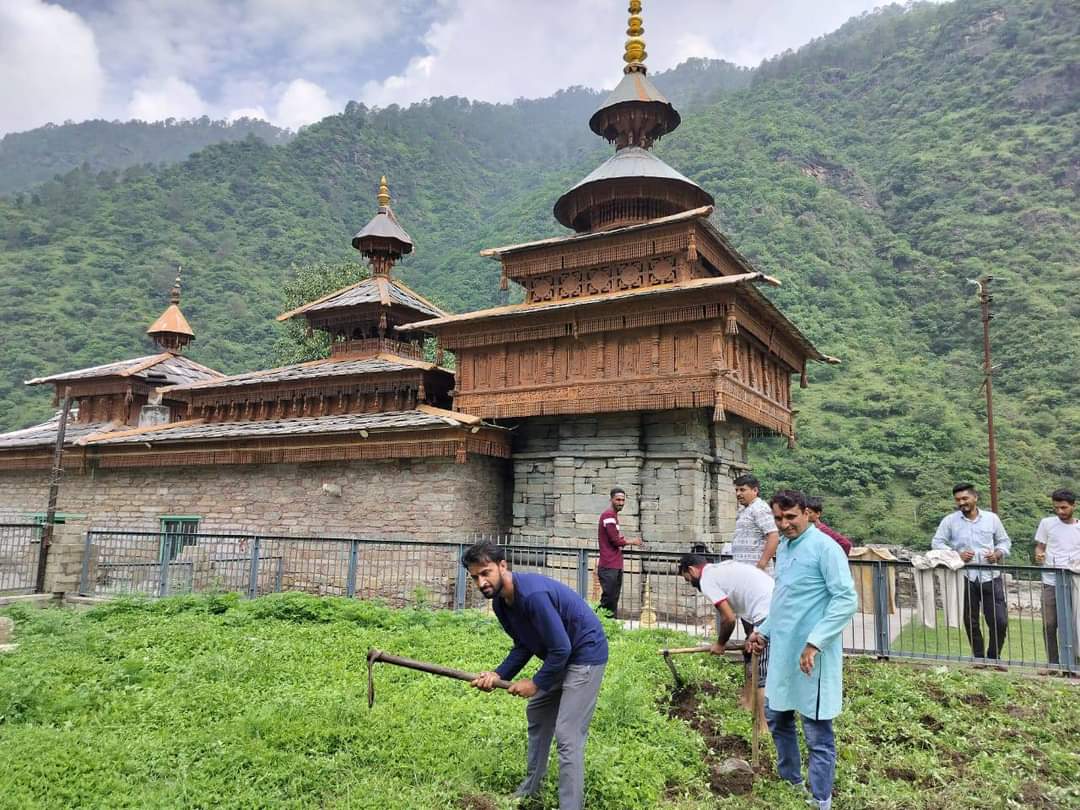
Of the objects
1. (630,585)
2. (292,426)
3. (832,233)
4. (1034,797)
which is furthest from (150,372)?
(832,233)

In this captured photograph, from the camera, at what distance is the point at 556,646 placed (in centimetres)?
389

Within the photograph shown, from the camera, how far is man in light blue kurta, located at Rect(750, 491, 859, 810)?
164 inches

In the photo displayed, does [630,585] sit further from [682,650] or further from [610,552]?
[682,650]

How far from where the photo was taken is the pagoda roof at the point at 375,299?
18.9m

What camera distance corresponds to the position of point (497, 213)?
6156cm

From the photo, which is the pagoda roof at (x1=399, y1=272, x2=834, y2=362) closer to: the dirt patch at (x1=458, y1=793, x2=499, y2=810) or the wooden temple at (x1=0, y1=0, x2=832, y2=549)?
the wooden temple at (x1=0, y1=0, x2=832, y2=549)

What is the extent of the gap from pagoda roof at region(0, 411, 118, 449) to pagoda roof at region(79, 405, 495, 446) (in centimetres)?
111

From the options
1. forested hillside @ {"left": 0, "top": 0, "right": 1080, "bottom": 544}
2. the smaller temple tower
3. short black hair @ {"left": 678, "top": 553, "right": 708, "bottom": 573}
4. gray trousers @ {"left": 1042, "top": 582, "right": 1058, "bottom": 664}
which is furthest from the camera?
forested hillside @ {"left": 0, "top": 0, "right": 1080, "bottom": 544}

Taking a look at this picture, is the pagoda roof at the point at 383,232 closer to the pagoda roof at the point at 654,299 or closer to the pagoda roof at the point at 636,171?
the pagoda roof at the point at 654,299

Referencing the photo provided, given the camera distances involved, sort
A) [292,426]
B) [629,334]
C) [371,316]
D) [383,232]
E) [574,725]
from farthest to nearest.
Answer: [383,232] → [371,316] → [292,426] → [629,334] → [574,725]

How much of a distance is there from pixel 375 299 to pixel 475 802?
52.2ft

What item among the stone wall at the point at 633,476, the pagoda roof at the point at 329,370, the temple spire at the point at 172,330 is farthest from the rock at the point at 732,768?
the temple spire at the point at 172,330

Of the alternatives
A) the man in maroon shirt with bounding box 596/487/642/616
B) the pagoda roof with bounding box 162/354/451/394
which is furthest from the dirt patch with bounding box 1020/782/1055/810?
the pagoda roof with bounding box 162/354/451/394

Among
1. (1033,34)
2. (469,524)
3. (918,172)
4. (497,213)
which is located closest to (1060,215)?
(918,172)
